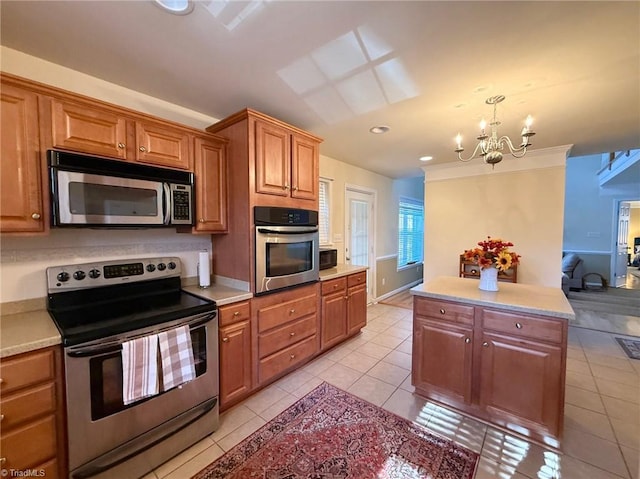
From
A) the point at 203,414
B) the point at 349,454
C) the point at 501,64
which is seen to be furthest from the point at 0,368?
the point at 501,64

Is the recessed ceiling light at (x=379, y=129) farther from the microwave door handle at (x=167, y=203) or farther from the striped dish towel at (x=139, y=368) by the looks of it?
the striped dish towel at (x=139, y=368)

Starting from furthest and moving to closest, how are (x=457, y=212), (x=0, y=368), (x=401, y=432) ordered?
(x=457, y=212) → (x=401, y=432) → (x=0, y=368)

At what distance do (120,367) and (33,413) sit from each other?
1.13ft

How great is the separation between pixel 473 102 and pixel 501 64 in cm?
53

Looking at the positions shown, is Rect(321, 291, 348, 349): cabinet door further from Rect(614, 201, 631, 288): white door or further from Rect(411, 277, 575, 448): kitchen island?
Rect(614, 201, 631, 288): white door

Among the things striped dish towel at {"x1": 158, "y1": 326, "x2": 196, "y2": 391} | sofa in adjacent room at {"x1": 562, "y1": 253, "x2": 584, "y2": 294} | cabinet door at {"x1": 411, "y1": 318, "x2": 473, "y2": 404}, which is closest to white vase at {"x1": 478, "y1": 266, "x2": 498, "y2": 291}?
cabinet door at {"x1": 411, "y1": 318, "x2": 473, "y2": 404}

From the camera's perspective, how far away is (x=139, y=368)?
4.76 feet

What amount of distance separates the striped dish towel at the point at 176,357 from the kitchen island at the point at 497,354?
5.68ft

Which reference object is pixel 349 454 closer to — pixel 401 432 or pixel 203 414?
pixel 401 432

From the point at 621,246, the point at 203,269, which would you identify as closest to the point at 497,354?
the point at 203,269

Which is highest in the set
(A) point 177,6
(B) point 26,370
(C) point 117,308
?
(A) point 177,6

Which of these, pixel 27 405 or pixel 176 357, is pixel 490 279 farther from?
pixel 27 405

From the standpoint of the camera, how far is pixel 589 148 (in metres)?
3.48

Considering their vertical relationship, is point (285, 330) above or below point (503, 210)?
below
